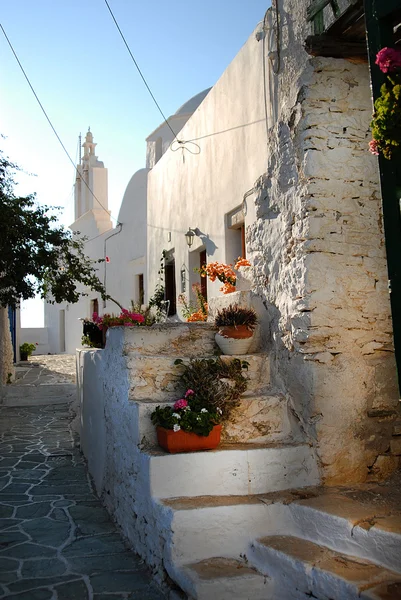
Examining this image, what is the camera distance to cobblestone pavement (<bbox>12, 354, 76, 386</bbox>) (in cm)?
1473

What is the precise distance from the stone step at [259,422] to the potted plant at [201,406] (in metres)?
0.10

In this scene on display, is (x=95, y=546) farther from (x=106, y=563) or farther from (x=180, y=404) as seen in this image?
(x=180, y=404)

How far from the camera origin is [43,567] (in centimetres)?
420

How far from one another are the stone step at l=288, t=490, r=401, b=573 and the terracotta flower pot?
66.2 inches

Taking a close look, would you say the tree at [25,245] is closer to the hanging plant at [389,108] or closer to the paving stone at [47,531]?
the paving stone at [47,531]

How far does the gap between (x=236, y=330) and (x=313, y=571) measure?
8.09 feet

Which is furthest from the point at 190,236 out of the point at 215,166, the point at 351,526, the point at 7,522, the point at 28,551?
the point at 351,526

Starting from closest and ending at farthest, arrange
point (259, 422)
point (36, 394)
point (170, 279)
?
point (259, 422), point (170, 279), point (36, 394)

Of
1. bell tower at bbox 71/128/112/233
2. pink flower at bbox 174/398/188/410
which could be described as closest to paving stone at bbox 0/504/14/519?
pink flower at bbox 174/398/188/410

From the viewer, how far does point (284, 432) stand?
187 inches

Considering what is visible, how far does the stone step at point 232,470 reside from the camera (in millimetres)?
4141

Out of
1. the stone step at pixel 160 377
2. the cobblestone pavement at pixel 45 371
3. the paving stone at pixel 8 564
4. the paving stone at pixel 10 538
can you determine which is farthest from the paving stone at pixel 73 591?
the cobblestone pavement at pixel 45 371

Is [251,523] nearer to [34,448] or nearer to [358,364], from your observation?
[358,364]

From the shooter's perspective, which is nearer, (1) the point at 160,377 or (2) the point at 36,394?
(1) the point at 160,377
